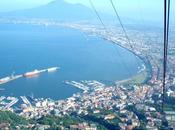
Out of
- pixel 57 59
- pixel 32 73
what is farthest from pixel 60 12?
pixel 32 73

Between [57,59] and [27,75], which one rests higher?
[57,59]

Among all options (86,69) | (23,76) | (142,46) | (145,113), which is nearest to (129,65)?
(86,69)

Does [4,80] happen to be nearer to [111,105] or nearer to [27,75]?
[27,75]

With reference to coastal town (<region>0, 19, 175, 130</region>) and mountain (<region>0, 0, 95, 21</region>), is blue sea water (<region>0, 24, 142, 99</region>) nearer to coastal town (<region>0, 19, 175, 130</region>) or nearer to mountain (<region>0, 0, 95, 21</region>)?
coastal town (<region>0, 19, 175, 130</region>)

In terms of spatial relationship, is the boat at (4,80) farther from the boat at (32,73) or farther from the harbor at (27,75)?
the boat at (32,73)

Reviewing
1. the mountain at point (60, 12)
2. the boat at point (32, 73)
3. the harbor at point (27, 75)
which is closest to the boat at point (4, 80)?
the harbor at point (27, 75)

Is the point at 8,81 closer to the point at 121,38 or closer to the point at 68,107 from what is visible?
the point at 68,107
